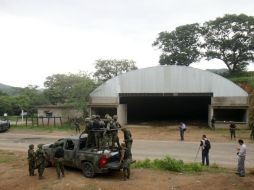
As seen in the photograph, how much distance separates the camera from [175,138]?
3100cm

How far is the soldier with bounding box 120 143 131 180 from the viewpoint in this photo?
14969 mm

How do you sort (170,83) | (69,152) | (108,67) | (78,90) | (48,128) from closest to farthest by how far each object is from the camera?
(69,152) < (48,128) < (170,83) < (78,90) < (108,67)

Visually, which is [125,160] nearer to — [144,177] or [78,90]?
[144,177]

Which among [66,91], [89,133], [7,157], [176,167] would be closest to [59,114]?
[66,91]

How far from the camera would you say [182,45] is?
65.1 metres

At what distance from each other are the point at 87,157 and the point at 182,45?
51924 mm

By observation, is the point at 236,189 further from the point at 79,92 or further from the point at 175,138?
the point at 79,92

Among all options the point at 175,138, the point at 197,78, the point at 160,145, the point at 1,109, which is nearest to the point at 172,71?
the point at 197,78

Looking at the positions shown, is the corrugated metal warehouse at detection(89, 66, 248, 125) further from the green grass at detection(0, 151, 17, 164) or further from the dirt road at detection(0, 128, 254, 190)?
the green grass at detection(0, 151, 17, 164)

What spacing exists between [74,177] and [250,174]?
720 cm

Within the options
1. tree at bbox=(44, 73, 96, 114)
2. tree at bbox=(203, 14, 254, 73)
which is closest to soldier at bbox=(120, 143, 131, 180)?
tree at bbox=(44, 73, 96, 114)

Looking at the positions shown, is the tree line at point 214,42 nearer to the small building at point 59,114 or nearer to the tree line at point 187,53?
the tree line at point 187,53

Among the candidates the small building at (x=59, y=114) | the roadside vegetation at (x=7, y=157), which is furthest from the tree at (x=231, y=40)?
the roadside vegetation at (x=7, y=157)

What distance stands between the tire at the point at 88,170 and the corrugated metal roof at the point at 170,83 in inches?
940
